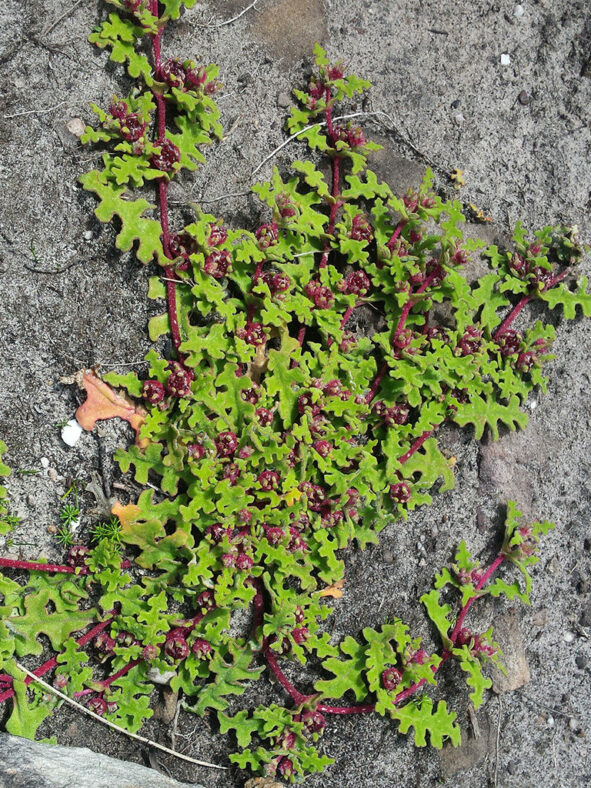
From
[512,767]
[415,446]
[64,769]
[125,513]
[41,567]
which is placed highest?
[415,446]

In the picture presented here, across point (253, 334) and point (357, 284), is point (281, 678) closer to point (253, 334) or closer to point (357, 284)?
point (253, 334)

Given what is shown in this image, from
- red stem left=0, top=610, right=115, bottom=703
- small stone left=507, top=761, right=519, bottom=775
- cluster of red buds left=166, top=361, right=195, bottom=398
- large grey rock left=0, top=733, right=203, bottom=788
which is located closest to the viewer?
large grey rock left=0, top=733, right=203, bottom=788

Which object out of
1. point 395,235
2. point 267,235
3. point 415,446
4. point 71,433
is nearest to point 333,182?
point 395,235

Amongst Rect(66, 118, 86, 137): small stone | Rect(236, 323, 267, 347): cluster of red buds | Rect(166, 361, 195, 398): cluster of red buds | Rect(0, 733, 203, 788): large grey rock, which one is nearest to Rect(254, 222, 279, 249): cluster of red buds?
Rect(236, 323, 267, 347): cluster of red buds

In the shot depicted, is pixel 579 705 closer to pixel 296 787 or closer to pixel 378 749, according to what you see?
pixel 378 749

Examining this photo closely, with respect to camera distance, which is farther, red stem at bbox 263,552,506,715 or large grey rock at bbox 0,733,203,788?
red stem at bbox 263,552,506,715

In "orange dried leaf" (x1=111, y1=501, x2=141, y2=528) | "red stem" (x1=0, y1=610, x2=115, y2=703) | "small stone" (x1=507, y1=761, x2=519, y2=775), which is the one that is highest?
"orange dried leaf" (x1=111, y1=501, x2=141, y2=528)

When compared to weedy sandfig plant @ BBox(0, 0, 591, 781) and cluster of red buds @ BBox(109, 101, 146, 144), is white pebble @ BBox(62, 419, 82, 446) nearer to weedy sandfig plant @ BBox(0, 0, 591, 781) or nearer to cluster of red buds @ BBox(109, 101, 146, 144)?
weedy sandfig plant @ BBox(0, 0, 591, 781)

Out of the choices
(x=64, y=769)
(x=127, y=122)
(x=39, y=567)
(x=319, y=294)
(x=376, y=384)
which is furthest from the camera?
(x=376, y=384)
